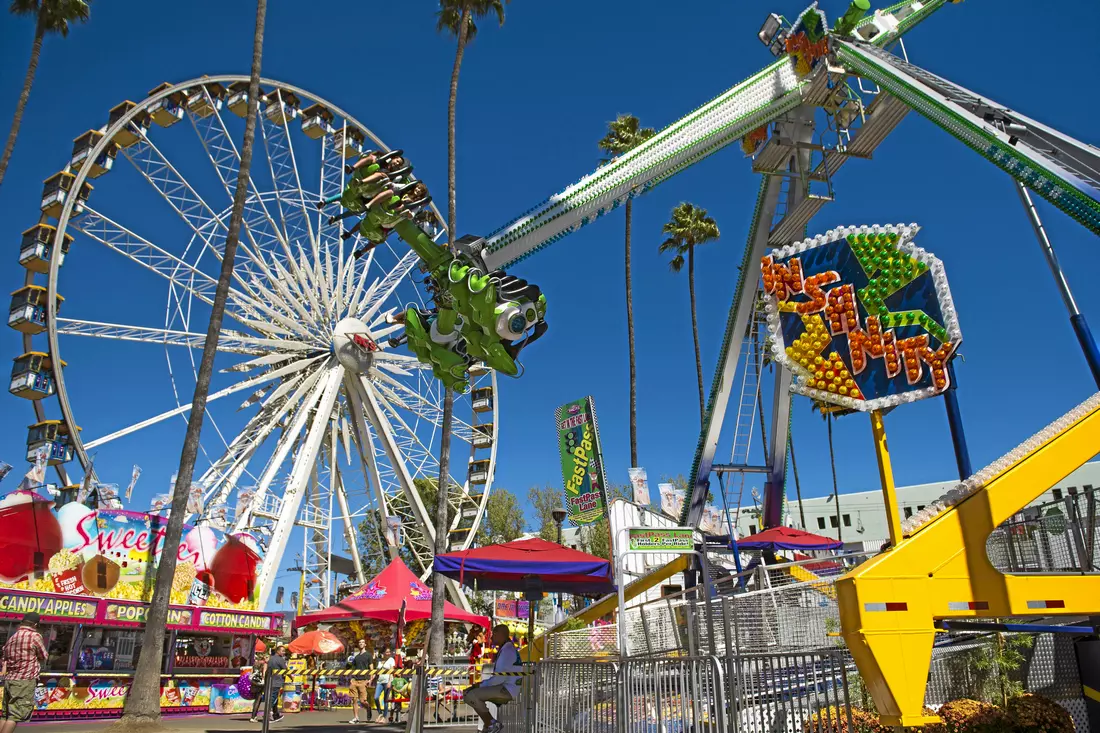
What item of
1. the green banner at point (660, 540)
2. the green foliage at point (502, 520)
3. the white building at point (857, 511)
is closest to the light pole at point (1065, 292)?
the green banner at point (660, 540)

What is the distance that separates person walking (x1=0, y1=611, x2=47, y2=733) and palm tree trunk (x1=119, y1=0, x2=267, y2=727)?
457 cm

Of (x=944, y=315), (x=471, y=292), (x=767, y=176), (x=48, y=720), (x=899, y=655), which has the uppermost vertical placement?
(x=767, y=176)

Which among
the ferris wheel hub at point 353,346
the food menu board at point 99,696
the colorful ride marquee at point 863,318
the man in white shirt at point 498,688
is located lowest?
the food menu board at point 99,696

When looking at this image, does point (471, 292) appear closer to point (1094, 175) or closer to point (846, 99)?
point (1094, 175)

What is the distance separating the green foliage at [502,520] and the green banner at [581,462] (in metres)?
29.1

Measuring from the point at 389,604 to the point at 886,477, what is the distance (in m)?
18.2

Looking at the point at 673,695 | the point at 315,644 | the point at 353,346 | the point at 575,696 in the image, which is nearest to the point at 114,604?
the point at 315,644

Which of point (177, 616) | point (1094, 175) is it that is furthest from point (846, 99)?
point (177, 616)

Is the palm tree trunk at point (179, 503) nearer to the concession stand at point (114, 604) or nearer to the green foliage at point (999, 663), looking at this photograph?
the concession stand at point (114, 604)

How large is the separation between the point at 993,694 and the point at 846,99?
9.97 m

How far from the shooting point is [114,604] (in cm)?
1688

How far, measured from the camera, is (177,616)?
18125 mm

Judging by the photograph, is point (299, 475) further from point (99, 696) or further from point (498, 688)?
point (498, 688)

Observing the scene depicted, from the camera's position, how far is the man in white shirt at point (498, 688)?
29.7 feet
